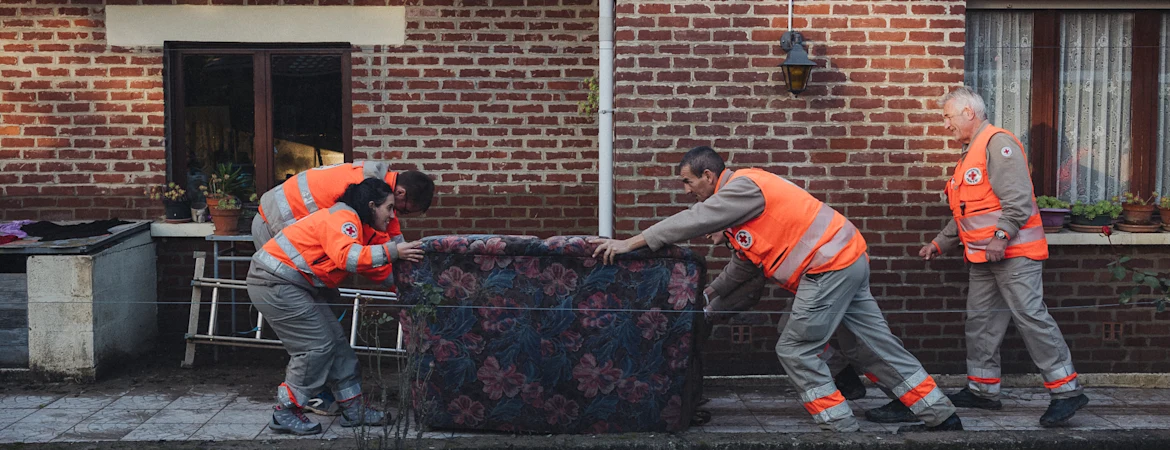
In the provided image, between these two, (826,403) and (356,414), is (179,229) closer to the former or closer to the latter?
(356,414)

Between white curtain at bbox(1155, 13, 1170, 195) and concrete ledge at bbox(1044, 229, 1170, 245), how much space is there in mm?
501

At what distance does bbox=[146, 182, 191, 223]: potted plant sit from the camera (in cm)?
725

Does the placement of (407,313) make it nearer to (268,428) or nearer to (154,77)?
(268,428)

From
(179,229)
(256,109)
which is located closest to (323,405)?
(179,229)

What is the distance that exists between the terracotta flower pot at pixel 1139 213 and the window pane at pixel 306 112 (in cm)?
533

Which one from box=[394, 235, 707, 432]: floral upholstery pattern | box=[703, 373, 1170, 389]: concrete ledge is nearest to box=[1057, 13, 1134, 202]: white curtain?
box=[703, 373, 1170, 389]: concrete ledge

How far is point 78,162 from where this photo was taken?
725 centimetres

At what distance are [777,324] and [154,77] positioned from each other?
4579mm

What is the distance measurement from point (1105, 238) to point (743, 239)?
290cm

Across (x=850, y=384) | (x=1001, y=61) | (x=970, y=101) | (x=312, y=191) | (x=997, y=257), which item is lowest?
(x=850, y=384)

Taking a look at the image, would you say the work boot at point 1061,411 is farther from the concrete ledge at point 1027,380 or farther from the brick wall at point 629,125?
the brick wall at point 629,125

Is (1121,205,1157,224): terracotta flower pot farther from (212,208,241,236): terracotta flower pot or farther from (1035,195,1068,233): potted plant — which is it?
(212,208,241,236): terracotta flower pot

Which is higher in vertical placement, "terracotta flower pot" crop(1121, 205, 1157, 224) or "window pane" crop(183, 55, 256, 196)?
"window pane" crop(183, 55, 256, 196)

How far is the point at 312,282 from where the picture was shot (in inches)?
212
